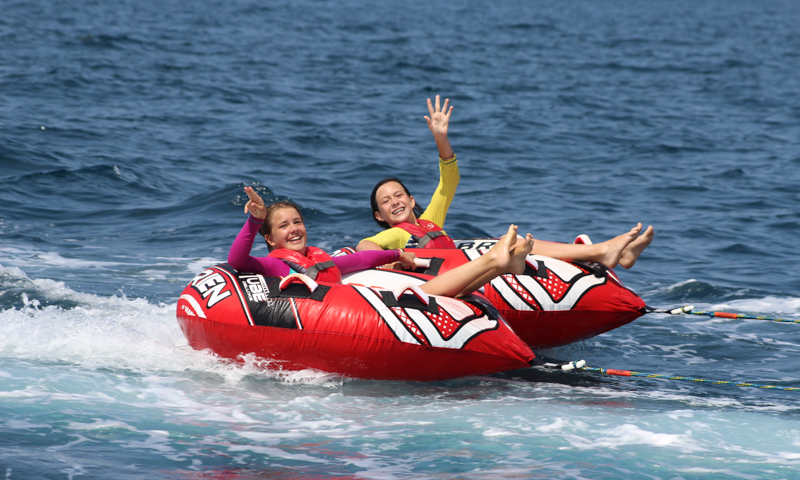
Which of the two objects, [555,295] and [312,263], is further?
[555,295]

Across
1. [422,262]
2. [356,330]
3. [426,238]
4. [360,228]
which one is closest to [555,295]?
[422,262]

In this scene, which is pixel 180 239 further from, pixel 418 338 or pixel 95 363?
pixel 418 338

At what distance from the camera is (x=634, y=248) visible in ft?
18.7

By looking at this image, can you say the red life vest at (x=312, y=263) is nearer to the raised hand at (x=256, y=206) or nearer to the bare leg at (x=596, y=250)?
the raised hand at (x=256, y=206)

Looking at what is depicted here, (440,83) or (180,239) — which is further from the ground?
(440,83)

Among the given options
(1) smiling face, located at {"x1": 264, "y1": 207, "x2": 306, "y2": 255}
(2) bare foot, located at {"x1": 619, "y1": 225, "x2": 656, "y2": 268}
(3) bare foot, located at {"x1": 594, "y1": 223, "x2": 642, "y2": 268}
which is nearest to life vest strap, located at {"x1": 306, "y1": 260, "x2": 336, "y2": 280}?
(1) smiling face, located at {"x1": 264, "y1": 207, "x2": 306, "y2": 255}

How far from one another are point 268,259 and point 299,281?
0.47 metres

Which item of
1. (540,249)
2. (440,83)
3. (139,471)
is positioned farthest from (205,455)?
(440,83)

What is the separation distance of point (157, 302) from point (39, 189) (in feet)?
14.0

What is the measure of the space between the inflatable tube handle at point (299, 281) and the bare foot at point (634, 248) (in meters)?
2.25

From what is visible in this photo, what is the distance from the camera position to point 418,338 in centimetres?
482

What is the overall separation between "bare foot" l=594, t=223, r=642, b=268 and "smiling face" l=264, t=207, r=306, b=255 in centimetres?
210

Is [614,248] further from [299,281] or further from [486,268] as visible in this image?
[299,281]

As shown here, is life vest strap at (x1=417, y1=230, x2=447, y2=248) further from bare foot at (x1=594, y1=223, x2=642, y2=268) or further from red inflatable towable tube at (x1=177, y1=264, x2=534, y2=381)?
bare foot at (x1=594, y1=223, x2=642, y2=268)
